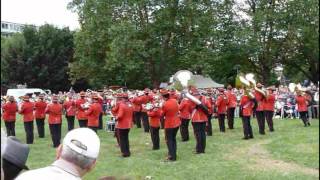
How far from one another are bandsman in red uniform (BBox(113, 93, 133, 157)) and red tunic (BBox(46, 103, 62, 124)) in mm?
3080

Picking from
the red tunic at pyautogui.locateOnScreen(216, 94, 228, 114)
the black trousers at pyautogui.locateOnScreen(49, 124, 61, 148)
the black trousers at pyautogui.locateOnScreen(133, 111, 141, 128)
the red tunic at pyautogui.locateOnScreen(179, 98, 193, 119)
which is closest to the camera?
the red tunic at pyautogui.locateOnScreen(179, 98, 193, 119)

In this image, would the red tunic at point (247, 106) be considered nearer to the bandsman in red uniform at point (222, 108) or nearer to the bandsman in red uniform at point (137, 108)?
the bandsman in red uniform at point (222, 108)

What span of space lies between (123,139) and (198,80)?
22241 millimetres

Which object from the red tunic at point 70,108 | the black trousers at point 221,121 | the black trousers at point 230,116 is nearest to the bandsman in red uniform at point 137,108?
the red tunic at point 70,108

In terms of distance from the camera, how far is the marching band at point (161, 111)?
14.4 m

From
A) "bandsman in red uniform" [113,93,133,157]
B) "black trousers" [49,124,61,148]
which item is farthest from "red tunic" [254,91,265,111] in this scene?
"black trousers" [49,124,61,148]

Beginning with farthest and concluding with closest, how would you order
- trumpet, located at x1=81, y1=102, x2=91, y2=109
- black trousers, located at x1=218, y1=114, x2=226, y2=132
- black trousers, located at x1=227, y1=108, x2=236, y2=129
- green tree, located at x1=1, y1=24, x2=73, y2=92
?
green tree, located at x1=1, y1=24, x2=73, y2=92 → black trousers, located at x1=227, y1=108, x2=236, y2=129 → black trousers, located at x1=218, y1=114, x2=226, y2=132 → trumpet, located at x1=81, y1=102, x2=91, y2=109

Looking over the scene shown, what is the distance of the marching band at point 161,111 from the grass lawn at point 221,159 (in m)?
0.43

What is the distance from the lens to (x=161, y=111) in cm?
1458

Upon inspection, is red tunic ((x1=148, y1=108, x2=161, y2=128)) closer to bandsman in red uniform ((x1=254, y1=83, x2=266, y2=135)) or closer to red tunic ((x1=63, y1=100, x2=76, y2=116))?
bandsman in red uniform ((x1=254, y1=83, x2=266, y2=135))

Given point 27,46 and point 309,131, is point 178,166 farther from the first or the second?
point 27,46

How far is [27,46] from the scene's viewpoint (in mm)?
50625

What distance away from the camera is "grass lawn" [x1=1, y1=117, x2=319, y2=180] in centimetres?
1177

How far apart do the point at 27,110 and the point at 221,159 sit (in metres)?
7.32
